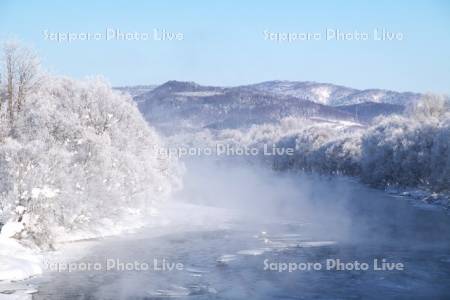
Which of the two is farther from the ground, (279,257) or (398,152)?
(398,152)

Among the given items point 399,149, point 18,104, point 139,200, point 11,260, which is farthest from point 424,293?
point 399,149

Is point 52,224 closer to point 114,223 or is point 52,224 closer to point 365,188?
point 114,223

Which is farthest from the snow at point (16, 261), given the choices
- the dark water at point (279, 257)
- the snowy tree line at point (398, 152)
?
the snowy tree line at point (398, 152)

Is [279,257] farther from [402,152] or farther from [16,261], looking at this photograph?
[402,152]

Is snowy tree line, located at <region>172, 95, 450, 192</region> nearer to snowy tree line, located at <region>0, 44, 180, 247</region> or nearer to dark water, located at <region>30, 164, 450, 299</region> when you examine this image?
dark water, located at <region>30, 164, 450, 299</region>

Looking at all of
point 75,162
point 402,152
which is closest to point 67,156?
point 75,162

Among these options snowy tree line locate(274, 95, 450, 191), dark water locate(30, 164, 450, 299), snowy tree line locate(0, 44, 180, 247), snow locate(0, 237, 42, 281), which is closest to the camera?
dark water locate(30, 164, 450, 299)

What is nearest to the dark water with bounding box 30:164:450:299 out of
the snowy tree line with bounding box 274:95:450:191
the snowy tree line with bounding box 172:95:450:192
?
the snowy tree line with bounding box 274:95:450:191
